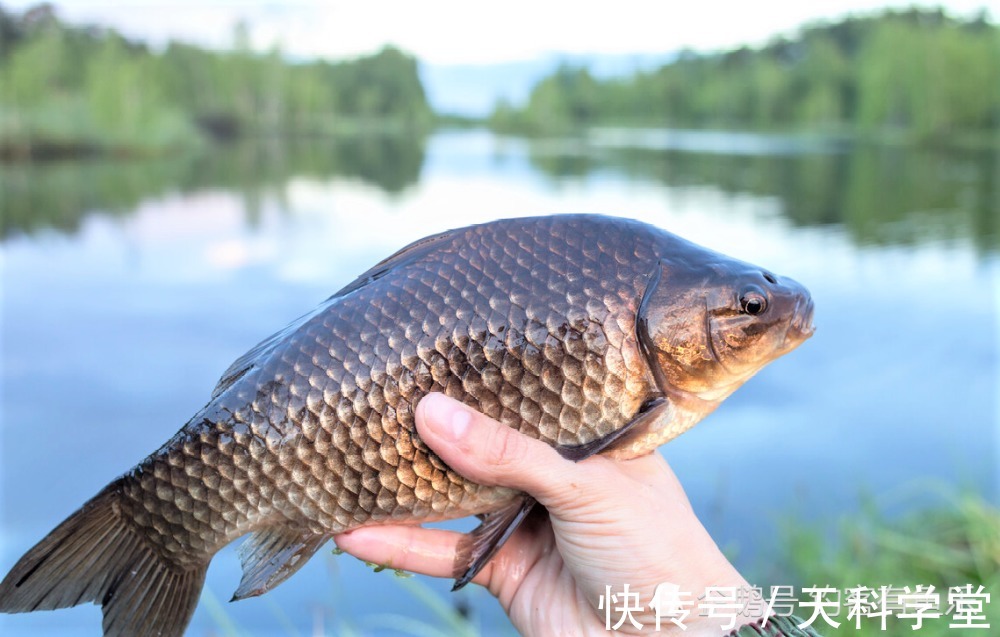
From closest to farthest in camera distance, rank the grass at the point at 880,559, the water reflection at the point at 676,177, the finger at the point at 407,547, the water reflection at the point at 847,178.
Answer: the finger at the point at 407,547 → the grass at the point at 880,559 → the water reflection at the point at 847,178 → the water reflection at the point at 676,177

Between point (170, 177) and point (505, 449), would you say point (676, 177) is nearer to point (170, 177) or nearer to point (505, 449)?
point (170, 177)

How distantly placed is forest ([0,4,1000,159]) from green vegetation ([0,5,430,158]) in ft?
0.13

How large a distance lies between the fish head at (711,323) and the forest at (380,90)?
65.9 feet

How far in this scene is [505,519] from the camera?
6.27ft

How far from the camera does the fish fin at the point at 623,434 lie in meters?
1.76

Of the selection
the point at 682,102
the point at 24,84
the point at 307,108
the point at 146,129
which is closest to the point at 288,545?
the point at 24,84

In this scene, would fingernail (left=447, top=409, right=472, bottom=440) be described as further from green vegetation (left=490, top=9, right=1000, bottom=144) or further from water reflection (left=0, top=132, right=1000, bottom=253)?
green vegetation (left=490, top=9, right=1000, bottom=144)

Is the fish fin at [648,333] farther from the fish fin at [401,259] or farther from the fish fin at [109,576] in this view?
the fish fin at [109,576]

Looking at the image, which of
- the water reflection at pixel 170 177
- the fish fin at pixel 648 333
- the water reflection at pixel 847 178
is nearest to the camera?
the fish fin at pixel 648 333

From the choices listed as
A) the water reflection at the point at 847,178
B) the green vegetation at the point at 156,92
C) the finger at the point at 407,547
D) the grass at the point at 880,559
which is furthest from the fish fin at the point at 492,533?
the green vegetation at the point at 156,92

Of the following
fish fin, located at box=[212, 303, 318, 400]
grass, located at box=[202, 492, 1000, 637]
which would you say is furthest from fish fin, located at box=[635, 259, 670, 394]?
grass, located at box=[202, 492, 1000, 637]

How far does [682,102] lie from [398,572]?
35175mm

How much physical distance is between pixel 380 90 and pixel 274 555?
24617mm

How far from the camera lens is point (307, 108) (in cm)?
2820
